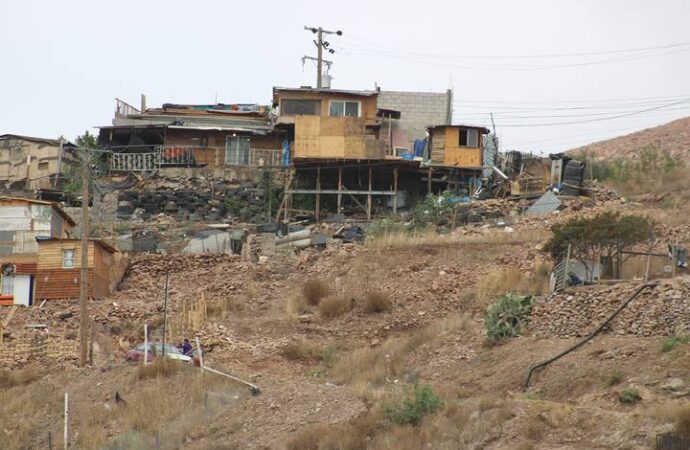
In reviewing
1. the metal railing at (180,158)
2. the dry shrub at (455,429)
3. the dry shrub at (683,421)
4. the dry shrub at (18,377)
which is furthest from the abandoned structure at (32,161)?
the dry shrub at (683,421)

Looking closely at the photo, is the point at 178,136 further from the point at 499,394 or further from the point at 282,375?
the point at 499,394

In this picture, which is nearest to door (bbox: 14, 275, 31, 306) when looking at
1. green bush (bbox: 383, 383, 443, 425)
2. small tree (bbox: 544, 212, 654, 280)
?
small tree (bbox: 544, 212, 654, 280)

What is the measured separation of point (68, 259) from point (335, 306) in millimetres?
10405

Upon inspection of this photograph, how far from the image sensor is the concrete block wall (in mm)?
53500

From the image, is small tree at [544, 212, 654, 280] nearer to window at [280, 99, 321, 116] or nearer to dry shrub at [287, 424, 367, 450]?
dry shrub at [287, 424, 367, 450]

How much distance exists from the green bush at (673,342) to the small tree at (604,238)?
7.42 meters

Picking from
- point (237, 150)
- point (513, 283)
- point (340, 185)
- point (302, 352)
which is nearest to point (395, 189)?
point (340, 185)

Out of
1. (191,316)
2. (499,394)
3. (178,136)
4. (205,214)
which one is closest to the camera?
(499,394)

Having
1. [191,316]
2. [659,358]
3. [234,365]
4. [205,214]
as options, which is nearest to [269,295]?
[191,316]

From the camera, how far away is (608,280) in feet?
102

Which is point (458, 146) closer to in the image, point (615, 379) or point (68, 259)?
point (68, 259)

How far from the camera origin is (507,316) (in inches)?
1169

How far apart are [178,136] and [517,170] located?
570 inches

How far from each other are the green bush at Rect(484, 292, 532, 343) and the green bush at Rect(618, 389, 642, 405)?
6803mm
